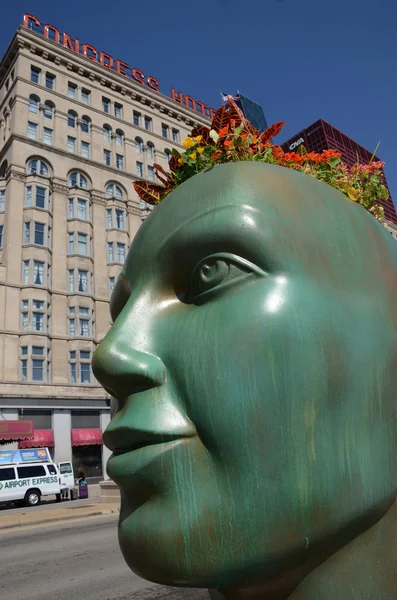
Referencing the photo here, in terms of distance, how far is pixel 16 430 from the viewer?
22406mm

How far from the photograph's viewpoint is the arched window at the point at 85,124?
1247 inches

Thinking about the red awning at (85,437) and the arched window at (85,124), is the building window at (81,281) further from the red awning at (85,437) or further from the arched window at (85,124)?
the arched window at (85,124)

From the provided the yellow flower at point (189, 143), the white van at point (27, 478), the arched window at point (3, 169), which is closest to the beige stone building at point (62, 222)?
the arched window at point (3, 169)

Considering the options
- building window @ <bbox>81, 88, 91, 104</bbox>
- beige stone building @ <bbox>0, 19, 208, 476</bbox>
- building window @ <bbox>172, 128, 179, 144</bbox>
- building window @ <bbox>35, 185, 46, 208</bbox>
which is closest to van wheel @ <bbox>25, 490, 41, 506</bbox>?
beige stone building @ <bbox>0, 19, 208, 476</bbox>

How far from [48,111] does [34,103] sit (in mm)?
1001

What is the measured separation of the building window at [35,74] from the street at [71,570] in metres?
29.8

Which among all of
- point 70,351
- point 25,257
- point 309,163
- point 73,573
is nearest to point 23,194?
point 25,257

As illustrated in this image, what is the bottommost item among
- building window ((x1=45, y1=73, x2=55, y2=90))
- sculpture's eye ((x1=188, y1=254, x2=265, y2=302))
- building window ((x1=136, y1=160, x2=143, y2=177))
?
sculpture's eye ((x1=188, y1=254, x2=265, y2=302))

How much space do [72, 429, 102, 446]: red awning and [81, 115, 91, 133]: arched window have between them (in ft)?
67.7

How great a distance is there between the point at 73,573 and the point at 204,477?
596 cm

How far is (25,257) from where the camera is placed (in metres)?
25.7

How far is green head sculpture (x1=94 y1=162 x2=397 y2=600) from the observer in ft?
3.67

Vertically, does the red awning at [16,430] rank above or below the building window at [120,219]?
below

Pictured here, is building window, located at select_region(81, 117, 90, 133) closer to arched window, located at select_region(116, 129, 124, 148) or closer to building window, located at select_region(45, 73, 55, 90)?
arched window, located at select_region(116, 129, 124, 148)
